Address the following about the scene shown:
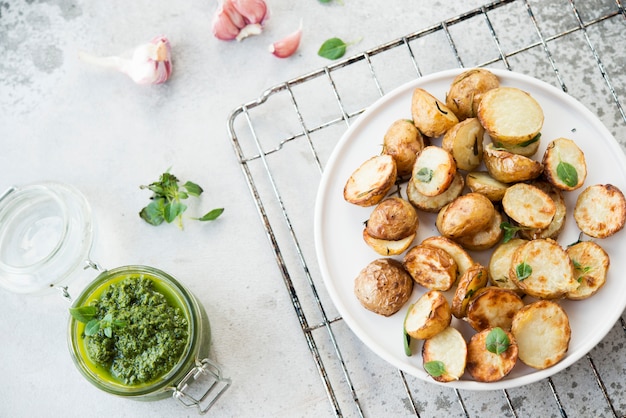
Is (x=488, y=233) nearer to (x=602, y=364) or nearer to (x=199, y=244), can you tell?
(x=602, y=364)

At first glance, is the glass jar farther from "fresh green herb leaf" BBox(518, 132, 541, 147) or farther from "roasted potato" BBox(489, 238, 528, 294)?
"fresh green herb leaf" BBox(518, 132, 541, 147)

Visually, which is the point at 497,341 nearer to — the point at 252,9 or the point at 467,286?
the point at 467,286

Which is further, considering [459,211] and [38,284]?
[38,284]

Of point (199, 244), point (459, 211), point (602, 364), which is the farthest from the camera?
point (199, 244)

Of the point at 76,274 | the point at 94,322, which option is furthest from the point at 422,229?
the point at 76,274

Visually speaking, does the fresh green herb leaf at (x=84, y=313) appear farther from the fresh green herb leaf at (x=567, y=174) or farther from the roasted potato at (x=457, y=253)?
the fresh green herb leaf at (x=567, y=174)

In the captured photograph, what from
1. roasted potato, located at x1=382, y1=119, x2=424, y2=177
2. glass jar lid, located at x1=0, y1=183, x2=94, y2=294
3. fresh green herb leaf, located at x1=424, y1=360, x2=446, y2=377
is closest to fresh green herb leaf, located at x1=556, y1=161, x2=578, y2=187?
roasted potato, located at x1=382, y1=119, x2=424, y2=177

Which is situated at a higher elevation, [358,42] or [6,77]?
[6,77]

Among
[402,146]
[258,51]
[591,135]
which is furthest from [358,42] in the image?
[591,135]
